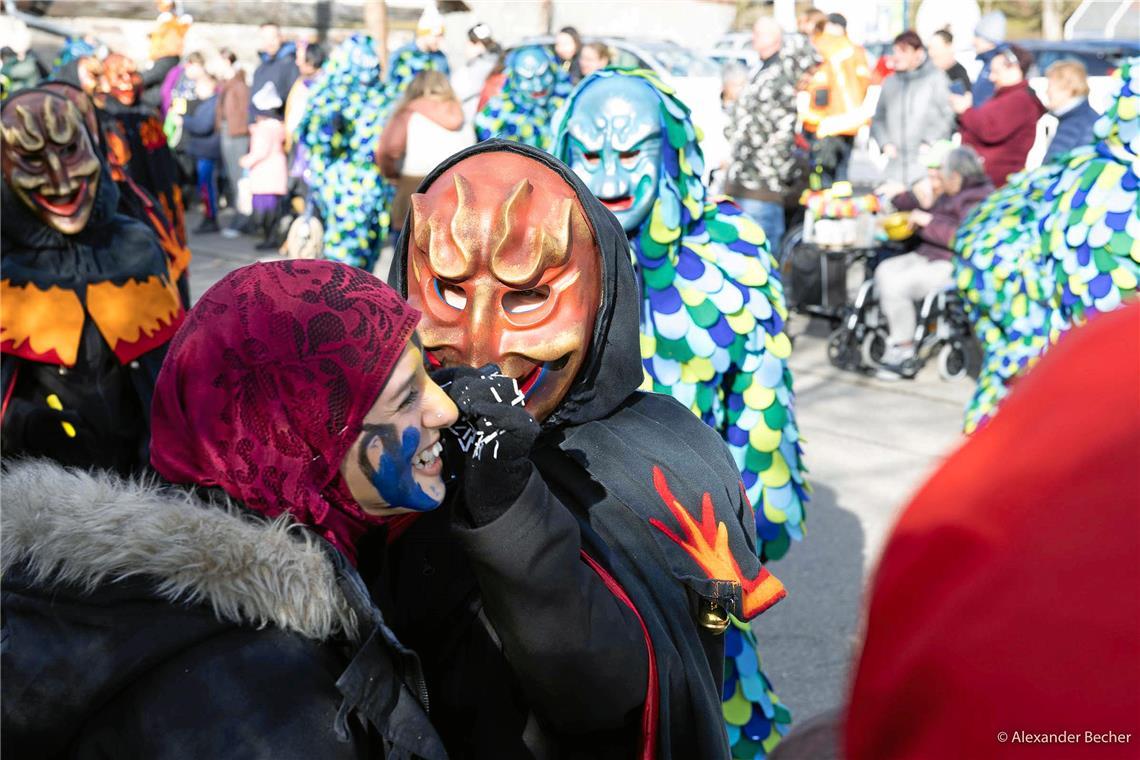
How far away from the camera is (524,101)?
8047 mm

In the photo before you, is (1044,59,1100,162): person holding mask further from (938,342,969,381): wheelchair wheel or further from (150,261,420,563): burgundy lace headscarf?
(150,261,420,563): burgundy lace headscarf

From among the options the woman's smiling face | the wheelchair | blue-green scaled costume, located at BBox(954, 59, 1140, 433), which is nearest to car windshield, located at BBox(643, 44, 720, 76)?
the wheelchair

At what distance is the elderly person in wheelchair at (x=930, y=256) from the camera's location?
26.1ft

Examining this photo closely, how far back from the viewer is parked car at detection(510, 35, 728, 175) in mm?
10656

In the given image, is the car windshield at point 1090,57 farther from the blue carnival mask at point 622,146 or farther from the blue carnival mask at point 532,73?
the blue carnival mask at point 622,146

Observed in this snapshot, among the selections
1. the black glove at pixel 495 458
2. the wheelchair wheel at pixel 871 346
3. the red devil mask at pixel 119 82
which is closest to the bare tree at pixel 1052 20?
the wheelchair wheel at pixel 871 346

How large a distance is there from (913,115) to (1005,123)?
2.55 feet

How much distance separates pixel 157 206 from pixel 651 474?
449 centimetres

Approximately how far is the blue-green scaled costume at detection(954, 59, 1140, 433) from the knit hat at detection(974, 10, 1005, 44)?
20.6 ft

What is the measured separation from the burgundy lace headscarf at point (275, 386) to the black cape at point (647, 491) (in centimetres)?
35

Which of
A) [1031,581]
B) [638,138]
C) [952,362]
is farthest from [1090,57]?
[1031,581]

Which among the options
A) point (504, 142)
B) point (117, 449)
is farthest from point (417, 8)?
point (504, 142)

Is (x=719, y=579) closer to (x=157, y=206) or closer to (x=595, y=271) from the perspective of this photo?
(x=595, y=271)

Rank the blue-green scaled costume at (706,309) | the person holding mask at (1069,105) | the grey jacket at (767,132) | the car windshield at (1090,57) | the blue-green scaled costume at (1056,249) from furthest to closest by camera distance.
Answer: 1. the car windshield at (1090,57)
2. the grey jacket at (767,132)
3. the person holding mask at (1069,105)
4. the blue-green scaled costume at (1056,249)
5. the blue-green scaled costume at (706,309)
